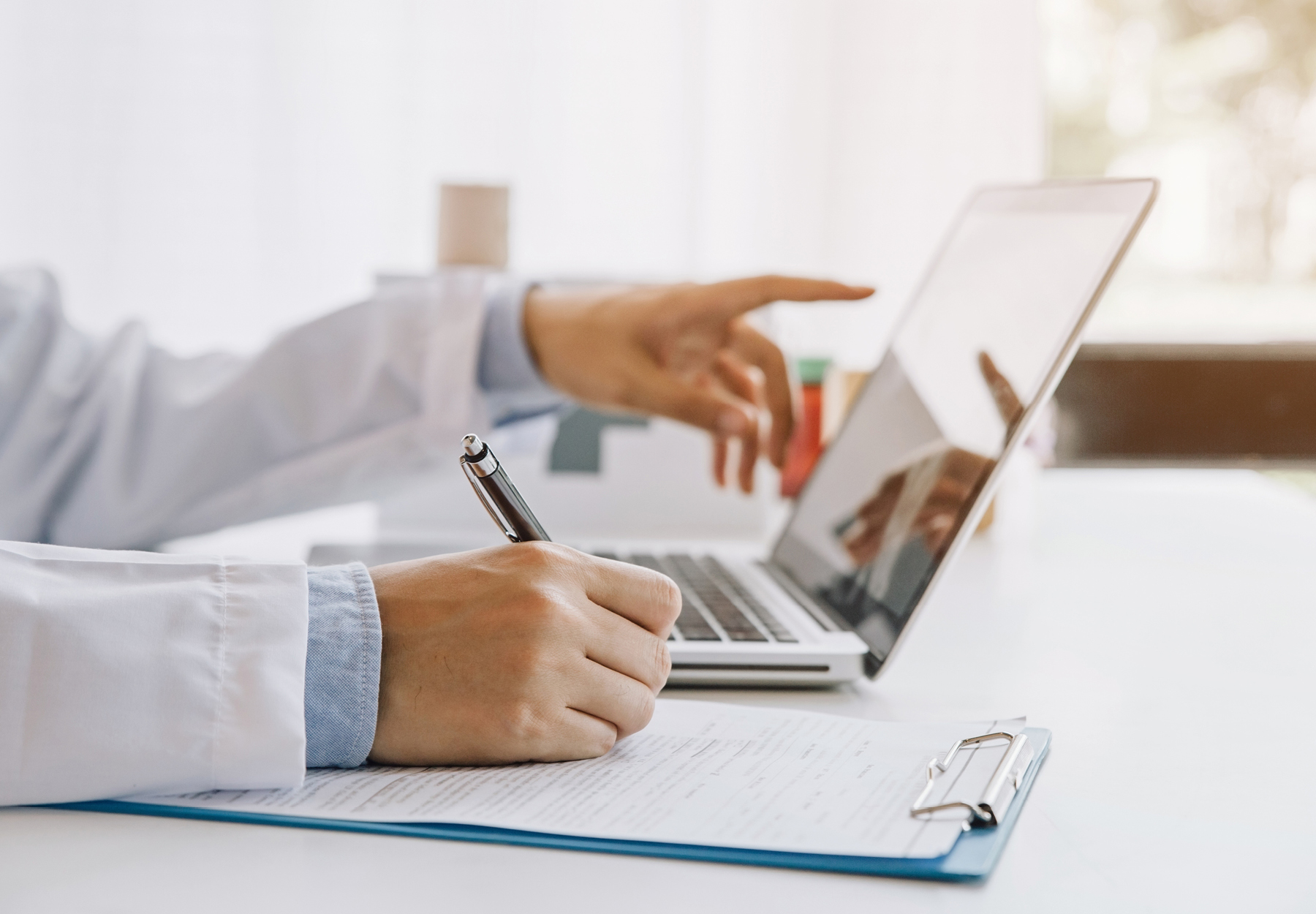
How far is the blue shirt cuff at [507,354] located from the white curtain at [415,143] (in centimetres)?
85

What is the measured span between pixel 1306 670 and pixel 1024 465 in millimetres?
431

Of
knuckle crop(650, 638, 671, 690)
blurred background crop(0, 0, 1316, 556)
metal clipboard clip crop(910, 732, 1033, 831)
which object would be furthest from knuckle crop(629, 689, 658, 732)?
blurred background crop(0, 0, 1316, 556)

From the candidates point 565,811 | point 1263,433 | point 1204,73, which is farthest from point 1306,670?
point 1204,73

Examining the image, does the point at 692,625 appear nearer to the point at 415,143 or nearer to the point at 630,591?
the point at 630,591

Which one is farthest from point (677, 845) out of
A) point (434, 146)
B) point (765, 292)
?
point (434, 146)

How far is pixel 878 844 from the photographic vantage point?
0.38m

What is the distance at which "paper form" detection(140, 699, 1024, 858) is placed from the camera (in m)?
0.39

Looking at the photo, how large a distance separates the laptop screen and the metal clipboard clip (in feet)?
0.40

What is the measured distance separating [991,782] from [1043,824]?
0.09 ft

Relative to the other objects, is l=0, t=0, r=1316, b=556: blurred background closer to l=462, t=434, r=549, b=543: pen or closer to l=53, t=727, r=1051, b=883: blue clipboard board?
l=462, t=434, r=549, b=543: pen

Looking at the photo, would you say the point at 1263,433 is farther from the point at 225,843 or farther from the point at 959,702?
the point at 225,843

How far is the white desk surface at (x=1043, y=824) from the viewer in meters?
0.36

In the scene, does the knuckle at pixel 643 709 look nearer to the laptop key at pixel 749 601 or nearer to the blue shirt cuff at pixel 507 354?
the laptop key at pixel 749 601

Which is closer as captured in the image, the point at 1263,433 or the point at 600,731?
Answer: the point at 600,731
